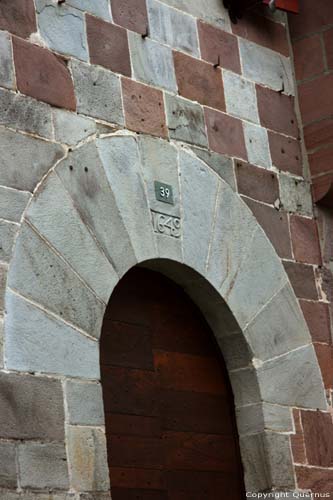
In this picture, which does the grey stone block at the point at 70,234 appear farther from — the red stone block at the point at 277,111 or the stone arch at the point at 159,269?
the red stone block at the point at 277,111

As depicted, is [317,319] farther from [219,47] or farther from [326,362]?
[219,47]

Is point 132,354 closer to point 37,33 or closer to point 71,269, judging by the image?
point 71,269

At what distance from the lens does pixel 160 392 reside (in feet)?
20.1

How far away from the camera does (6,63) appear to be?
18.6ft

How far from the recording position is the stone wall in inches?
207

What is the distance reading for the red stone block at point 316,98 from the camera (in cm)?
724

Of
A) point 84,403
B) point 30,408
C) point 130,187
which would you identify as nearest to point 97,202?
point 130,187

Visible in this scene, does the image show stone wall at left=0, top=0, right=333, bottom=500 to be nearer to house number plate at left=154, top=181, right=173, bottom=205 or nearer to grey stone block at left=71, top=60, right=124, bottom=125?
grey stone block at left=71, top=60, right=124, bottom=125

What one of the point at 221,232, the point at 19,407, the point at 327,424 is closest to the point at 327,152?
the point at 221,232

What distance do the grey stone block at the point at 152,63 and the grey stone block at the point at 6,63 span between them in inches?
33.3

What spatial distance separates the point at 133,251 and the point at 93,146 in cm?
51

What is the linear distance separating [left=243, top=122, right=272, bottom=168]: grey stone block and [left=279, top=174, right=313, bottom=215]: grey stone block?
0.14 metres

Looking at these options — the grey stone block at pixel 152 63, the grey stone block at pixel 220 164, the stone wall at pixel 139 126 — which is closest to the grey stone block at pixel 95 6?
the stone wall at pixel 139 126

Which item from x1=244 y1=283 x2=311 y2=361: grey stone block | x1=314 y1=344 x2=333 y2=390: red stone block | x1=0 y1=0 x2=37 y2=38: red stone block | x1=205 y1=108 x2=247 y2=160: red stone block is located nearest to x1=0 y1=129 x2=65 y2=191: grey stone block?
x1=0 y1=0 x2=37 y2=38: red stone block
